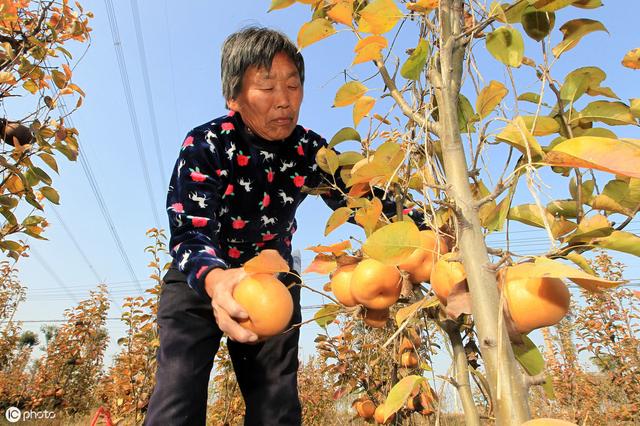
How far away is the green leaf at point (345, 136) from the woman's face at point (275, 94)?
1.19ft

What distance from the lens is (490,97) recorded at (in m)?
0.60

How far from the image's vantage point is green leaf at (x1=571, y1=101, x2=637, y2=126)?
2.05 feet

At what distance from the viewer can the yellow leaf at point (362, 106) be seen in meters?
0.73

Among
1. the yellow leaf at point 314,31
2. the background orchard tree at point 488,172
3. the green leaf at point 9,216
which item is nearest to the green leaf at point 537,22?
the background orchard tree at point 488,172

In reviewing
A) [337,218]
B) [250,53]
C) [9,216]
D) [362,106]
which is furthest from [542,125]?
[9,216]

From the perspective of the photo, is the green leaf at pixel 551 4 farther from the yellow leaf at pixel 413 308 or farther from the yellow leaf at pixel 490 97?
the yellow leaf at pixel 413 308

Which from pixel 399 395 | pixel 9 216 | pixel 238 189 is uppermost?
pixel 9 216

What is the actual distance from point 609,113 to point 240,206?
1.14 meters

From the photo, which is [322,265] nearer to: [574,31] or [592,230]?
[592,230]

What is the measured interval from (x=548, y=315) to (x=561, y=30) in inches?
19.1

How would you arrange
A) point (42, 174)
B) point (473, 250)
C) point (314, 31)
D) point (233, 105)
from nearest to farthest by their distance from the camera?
point (473, 250) < point (314, 31) < point (233, 105) < point (42, 174)

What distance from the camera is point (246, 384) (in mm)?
1427

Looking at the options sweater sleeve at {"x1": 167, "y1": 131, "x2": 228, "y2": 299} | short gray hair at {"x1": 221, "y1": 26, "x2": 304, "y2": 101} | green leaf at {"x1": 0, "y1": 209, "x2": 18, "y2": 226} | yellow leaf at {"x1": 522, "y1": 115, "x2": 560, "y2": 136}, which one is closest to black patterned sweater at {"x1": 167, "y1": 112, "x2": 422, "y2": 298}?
sweater sleeve at {"x1": 167, "y1": 131, "x2": 228, "y2": 299}

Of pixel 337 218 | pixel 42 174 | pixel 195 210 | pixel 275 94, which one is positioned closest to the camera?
pixel 337 218
